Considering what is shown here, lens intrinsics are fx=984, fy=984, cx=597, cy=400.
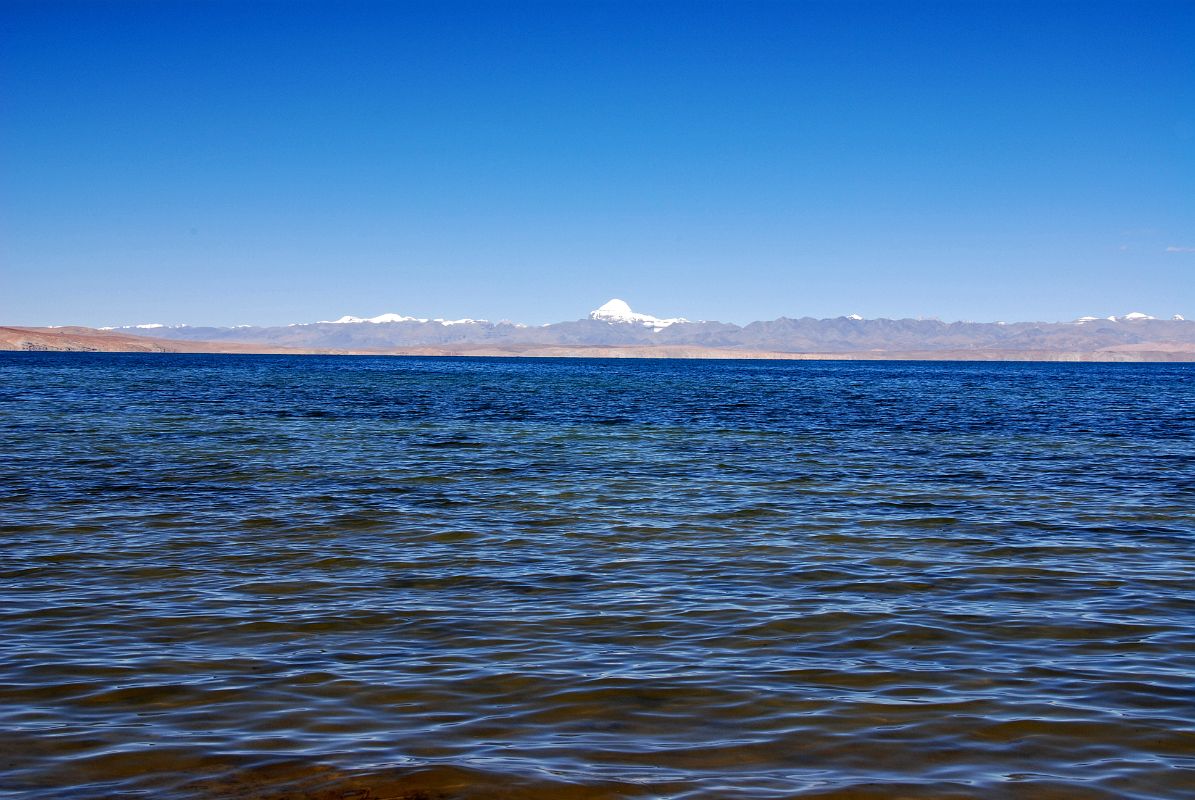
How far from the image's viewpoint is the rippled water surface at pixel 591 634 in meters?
6.29

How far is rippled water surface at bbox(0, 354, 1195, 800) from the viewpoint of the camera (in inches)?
247

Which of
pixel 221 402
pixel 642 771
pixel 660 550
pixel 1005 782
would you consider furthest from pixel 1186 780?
pixel 221 402

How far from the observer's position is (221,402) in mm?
51688

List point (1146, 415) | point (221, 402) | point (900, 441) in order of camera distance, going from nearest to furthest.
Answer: point (900, 441)
point (1146, 415)
point (221, 402)

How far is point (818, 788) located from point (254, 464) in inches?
797

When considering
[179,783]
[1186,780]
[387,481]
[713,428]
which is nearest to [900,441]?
[713,428]

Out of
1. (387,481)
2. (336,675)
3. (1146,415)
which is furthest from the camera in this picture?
(1146,415)

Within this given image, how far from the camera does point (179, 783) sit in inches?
233

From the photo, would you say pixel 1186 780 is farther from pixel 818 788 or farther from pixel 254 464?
pixel 254 464

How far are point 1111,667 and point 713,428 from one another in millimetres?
29056

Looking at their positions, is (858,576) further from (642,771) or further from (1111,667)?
(642,771)

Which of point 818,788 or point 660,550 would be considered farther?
point 660,550

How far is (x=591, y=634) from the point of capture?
927 centimetres

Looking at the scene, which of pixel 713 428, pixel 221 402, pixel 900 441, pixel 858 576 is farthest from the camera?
pixel 221 402
